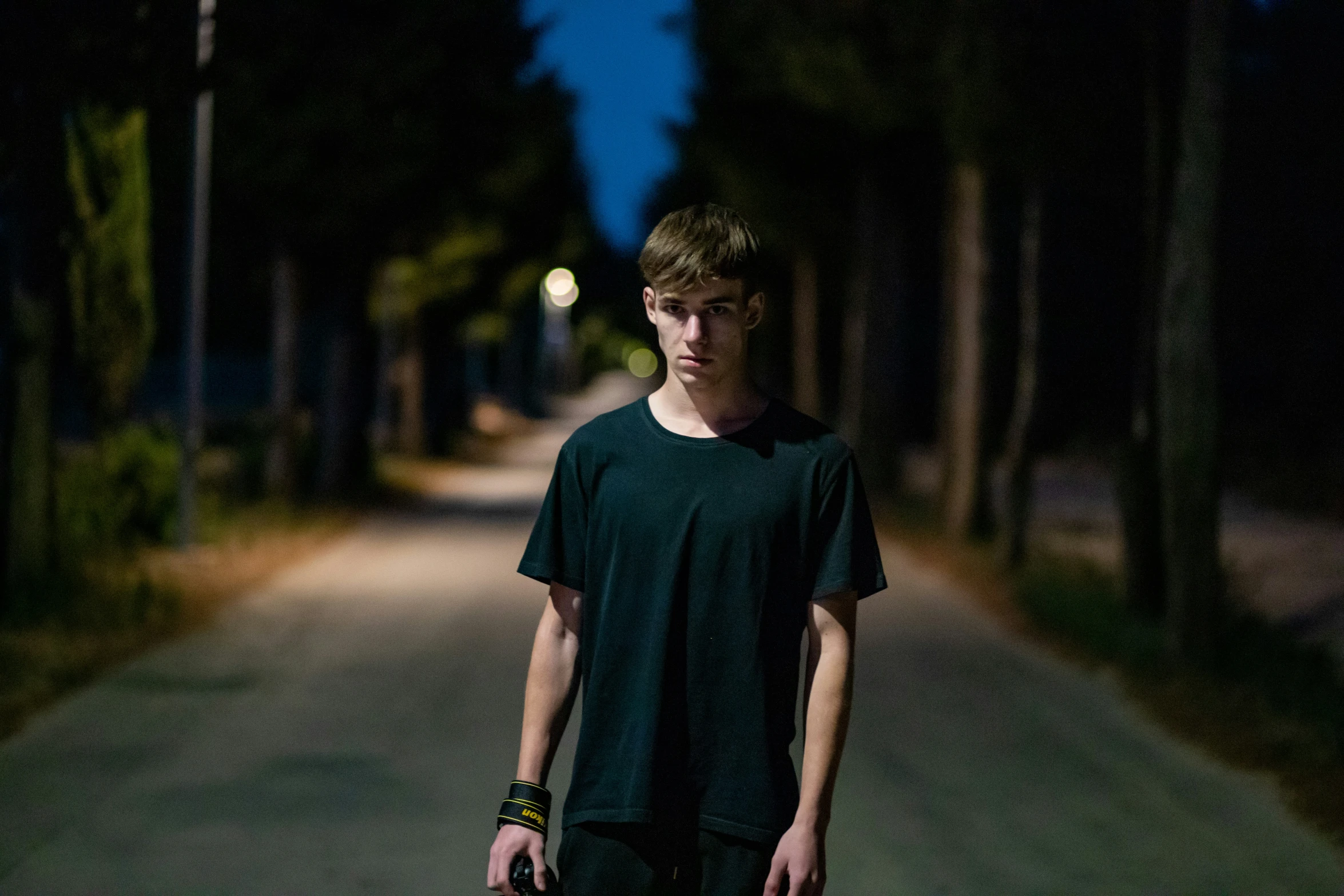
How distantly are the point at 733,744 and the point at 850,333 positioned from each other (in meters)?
29.1

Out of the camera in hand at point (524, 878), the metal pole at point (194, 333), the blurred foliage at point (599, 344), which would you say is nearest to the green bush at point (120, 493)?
the metal pole at point (194, 333)

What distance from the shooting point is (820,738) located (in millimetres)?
3191

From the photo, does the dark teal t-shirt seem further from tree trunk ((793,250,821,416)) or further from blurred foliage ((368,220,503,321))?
tree trunk ((793,250,821,416))

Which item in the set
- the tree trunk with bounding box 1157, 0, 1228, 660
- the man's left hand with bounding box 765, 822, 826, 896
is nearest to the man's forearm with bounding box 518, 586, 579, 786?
the man's left hand with bounding box 765, 822, 826, 896

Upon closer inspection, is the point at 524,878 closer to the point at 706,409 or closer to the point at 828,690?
the point at 828,690

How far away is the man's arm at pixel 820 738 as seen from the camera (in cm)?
310

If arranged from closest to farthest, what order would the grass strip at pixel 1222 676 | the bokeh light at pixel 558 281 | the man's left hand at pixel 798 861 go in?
the man's left hand at pixel 798 861 < the grass strip at pixel 1222 676 < the bokeh light at pixel 558 281

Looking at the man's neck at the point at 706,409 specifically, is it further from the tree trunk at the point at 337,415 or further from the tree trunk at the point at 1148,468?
the tree trunk at the point at 337,415

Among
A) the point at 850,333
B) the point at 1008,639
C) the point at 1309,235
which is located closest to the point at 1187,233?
the point at 1008,639

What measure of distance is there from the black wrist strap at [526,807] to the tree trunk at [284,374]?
67.5 ft

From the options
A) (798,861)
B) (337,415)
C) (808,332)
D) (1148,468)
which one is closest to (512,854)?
(798,861)

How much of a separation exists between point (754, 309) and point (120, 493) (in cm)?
1520

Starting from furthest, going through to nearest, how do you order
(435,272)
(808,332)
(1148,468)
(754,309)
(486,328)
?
1. (486,328)
2. (808,332)
3. (435,272)
4. (1148,468)
5. (754,309)

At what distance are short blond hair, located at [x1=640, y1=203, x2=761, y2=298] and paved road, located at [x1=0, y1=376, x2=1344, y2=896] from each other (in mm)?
3685
